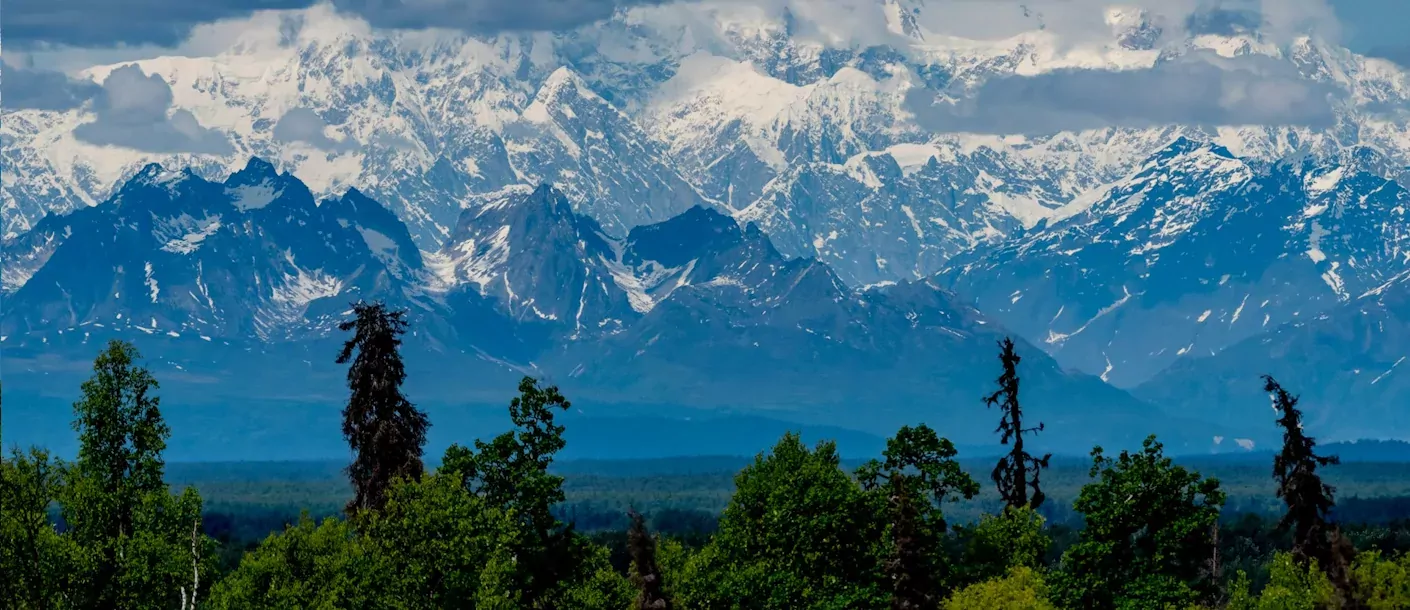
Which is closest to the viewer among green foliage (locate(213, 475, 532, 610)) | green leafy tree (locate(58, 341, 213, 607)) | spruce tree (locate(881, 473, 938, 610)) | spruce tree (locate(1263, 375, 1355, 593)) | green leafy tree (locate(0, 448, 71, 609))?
spruce tree (locate(881, 473, 938, 610))

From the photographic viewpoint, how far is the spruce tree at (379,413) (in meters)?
112

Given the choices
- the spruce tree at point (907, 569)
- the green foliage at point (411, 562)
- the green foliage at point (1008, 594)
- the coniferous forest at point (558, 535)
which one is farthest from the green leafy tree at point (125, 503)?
the green foliage at point (1008, 594)

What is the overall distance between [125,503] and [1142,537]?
48.0m

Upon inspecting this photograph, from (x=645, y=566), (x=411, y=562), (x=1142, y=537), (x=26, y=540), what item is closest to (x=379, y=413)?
(x=411, y=562)

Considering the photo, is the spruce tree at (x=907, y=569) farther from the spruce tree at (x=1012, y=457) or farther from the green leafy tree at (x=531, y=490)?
the spruce tree at (x=1012, y=457)

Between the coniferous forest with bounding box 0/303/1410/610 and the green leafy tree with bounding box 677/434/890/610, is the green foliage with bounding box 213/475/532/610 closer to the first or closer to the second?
the coniferous forest with bounding box 0/303/1410/610

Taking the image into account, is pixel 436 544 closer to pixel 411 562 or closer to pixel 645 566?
pixel 411 562

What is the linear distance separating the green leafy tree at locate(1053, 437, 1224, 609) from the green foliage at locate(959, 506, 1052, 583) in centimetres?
614

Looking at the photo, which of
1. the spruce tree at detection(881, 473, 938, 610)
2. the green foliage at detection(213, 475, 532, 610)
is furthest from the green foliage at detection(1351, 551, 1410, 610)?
the green foliage at detection(213, 475, 532, 610)

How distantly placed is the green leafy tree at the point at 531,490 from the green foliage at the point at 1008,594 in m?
19.3

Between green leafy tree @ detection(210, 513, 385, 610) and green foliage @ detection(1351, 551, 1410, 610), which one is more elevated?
green leafy tree @ detection(210, 513, 385, 610)

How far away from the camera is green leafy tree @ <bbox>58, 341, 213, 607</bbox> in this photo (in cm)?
9656

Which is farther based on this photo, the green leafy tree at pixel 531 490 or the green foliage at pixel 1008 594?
the green leafy tree at pixel 531 490

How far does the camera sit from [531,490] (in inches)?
4323
